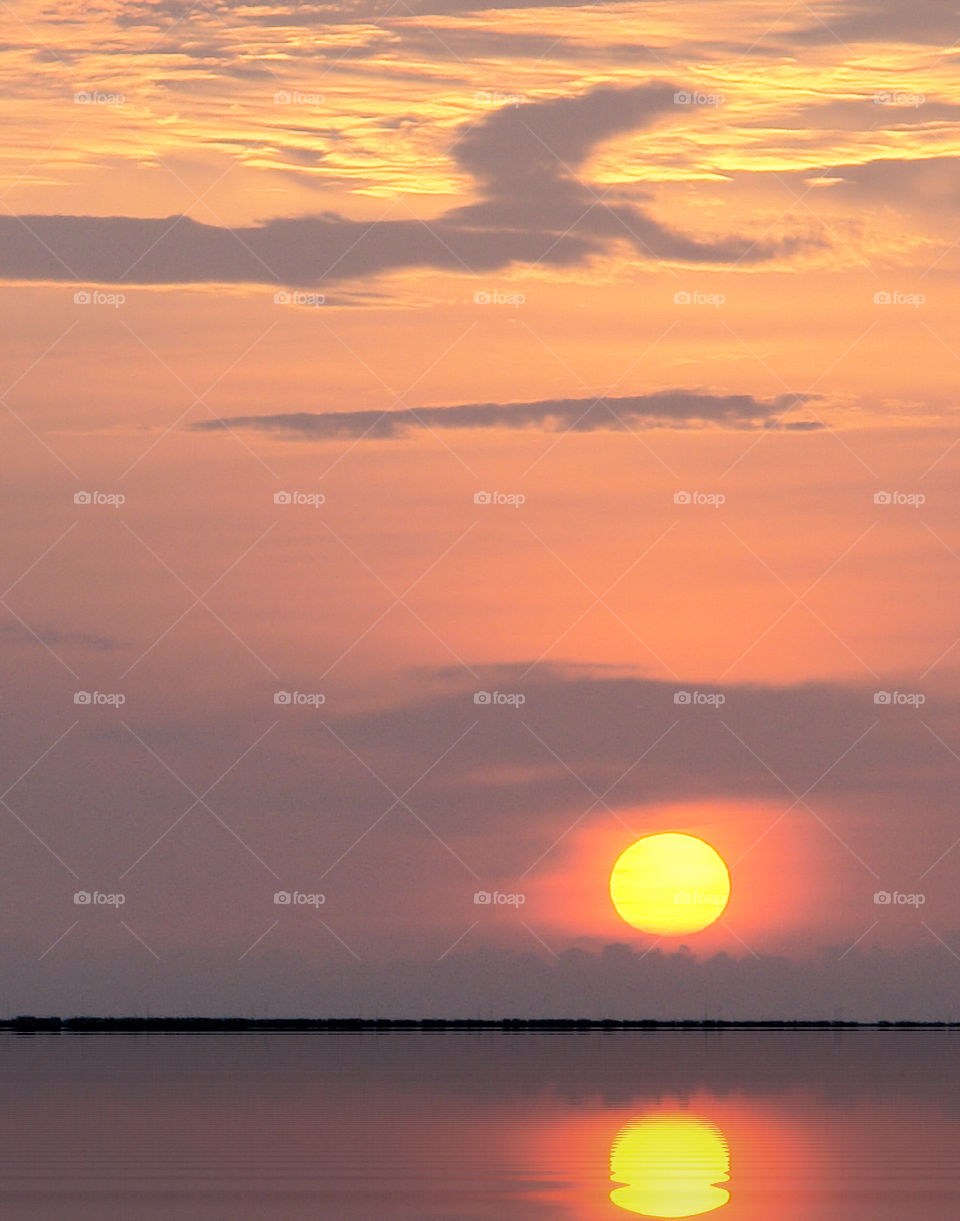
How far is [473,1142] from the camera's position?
193 ft

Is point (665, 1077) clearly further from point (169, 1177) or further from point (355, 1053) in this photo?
point (169, 1177)

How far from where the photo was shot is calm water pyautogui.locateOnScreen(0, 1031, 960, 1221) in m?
45.4

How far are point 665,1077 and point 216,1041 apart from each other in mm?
74027

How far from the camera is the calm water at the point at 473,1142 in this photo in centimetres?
4541

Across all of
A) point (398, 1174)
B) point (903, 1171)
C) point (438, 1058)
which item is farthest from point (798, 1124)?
point (438, 1058)

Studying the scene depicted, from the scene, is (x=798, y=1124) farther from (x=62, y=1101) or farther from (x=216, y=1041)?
(x=216, y=1041)

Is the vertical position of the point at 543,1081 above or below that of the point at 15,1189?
above

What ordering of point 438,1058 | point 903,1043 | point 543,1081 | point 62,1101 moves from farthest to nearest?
point 903,1043
point 438,1058
point 543,1081
point 62,1101

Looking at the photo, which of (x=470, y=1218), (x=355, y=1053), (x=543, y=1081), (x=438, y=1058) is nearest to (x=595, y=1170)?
(x=470, y=1218)

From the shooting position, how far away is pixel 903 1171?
170 feet

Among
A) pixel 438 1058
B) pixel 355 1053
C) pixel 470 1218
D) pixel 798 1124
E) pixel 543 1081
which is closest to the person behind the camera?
pixel 470 1218

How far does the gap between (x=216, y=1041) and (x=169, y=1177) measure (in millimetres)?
123500

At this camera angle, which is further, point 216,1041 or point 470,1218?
point 216,1041

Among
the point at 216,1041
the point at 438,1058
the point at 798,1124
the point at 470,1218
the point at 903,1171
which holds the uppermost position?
the point at 216,1041
